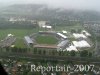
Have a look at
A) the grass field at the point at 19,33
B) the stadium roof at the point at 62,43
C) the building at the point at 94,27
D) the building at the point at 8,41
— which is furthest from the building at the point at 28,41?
the building at the point at 94,27

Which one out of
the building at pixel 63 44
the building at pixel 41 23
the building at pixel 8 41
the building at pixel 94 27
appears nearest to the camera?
the building at pixel 8 41

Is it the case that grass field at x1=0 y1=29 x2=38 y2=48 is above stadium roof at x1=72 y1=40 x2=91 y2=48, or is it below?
above

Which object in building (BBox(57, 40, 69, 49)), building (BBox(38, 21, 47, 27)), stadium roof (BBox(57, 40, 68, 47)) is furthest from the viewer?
building (BBox(38, 21, 47, 27))

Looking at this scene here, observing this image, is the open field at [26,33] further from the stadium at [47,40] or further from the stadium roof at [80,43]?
the stadium roof at [80,43]

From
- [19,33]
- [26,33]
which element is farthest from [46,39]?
[19,33]

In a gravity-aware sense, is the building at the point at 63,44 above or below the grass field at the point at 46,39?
below

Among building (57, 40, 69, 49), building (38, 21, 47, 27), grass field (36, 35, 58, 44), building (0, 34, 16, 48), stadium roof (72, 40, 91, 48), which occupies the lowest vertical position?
stadium roof (72, 40, 91, 48)

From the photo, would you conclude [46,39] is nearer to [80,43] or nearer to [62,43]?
[62,43]

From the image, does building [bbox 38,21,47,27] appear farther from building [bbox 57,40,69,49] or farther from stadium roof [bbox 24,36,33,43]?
building [bbox 57,40,69,49]

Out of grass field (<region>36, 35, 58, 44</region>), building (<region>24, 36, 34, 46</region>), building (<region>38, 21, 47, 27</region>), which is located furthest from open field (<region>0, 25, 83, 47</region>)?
building (<region>38, 21, 47, 27</region>)
